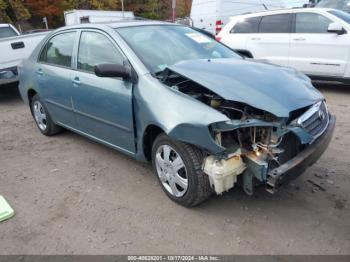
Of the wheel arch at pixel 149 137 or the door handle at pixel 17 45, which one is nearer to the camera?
the wheel arch at pixel 149 137

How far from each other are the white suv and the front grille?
3956 mm

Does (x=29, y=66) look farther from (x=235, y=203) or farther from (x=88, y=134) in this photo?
(x=235, y=203)

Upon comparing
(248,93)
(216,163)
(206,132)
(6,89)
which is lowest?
(6,89)

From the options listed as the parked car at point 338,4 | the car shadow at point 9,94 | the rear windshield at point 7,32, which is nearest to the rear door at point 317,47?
the parked car at point 338,4

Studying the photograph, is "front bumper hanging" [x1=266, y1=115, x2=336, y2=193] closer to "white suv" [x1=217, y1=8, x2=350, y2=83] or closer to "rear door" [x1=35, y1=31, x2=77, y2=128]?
"rear door" [x1=35, y1=31, x2=77, y2=128]

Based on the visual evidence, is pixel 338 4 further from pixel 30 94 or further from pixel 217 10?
pixel 30 94

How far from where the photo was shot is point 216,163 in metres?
2.69

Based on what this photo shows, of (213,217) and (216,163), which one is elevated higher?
(216,163)

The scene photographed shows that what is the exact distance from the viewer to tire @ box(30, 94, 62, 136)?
499 centimetres

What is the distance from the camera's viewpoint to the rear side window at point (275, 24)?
23.7 feet

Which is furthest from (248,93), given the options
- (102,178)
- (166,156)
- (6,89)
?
(6,89)

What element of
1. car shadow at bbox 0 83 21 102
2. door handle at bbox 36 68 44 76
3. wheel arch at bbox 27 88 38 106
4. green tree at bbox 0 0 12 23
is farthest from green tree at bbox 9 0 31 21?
door handle at bbox 36 68 44 76

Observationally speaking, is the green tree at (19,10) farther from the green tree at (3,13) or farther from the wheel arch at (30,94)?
the wheel arch at (30,94)

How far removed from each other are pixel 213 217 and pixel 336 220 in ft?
3.37
